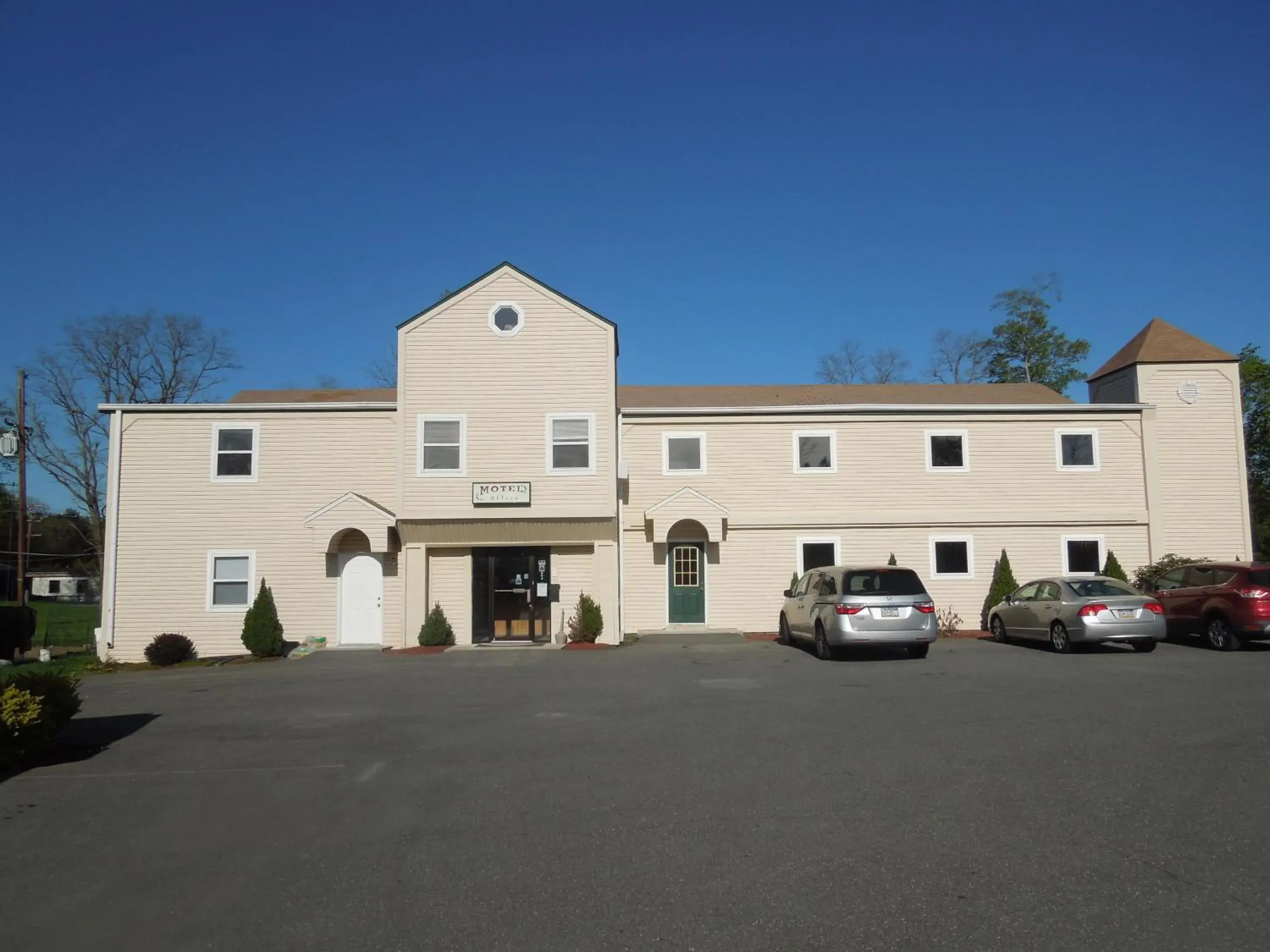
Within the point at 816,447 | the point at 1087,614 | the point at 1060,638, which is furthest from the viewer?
the point at 816,447

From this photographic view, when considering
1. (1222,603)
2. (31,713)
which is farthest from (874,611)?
(31,713)

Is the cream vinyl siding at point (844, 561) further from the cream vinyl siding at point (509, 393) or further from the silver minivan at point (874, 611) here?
the silver minivan at point (874, 611)

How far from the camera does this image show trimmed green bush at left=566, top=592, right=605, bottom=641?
2228cm

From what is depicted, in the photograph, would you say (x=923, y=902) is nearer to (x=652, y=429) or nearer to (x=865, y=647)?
(x=865, y=647)

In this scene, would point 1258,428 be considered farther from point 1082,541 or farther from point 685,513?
point 685,513

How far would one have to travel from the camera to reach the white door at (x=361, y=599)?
2311cm

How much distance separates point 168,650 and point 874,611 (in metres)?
14.9

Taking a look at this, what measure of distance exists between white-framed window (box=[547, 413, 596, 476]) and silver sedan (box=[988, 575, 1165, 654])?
973 centimetres

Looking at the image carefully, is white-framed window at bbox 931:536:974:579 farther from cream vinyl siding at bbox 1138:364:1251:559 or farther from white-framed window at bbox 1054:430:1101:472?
cream vinyl siding at bbox 1138:364:1251:559

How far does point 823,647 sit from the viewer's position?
18.0 meters

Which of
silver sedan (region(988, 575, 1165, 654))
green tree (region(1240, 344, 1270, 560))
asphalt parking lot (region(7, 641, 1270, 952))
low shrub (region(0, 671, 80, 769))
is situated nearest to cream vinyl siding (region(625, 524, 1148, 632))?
silver sedan (region(988, 575, 1165, 654))

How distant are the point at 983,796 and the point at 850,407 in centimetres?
1774

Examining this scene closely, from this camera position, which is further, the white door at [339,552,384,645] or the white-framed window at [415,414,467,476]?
the white door at [339,552,384,645]

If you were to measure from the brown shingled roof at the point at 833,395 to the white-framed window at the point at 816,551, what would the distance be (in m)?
3.52
